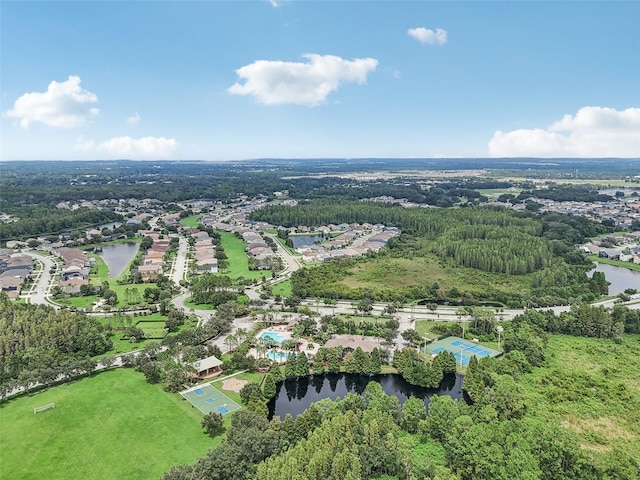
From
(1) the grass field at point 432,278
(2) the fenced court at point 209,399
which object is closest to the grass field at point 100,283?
(2) the fenced court at point 209,399

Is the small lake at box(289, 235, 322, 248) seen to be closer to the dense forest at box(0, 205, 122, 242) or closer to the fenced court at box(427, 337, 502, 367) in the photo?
the fenced court at box(427, 337, 502, 367)

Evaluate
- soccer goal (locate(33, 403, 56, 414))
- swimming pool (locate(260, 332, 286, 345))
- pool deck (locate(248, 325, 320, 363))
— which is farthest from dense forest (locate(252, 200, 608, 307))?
soccer goal (locate(33, 403, 56, 414))

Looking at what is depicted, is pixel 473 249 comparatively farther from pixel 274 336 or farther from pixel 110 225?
pixel 110 225

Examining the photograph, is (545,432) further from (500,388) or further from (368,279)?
(368,279)

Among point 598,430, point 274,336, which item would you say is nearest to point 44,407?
point 274,336

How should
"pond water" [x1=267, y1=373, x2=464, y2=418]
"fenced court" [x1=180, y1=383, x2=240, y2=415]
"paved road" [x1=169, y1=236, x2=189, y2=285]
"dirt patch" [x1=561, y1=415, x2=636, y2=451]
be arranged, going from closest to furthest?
"dirt patch" [x1=561, y1=415, x2=636, y2=451], "fenced court" [x1=180, y1=383, x2=240, y2=415], "pond water" [x1=267, y1=373, x2=464, y2=418], "paved road" [x1=169, y1=236, x2=189, y2=285]

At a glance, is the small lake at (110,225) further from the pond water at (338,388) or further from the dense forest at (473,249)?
the pond water at (338,388)

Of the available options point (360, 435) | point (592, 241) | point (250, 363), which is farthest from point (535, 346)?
point (592, 241)
